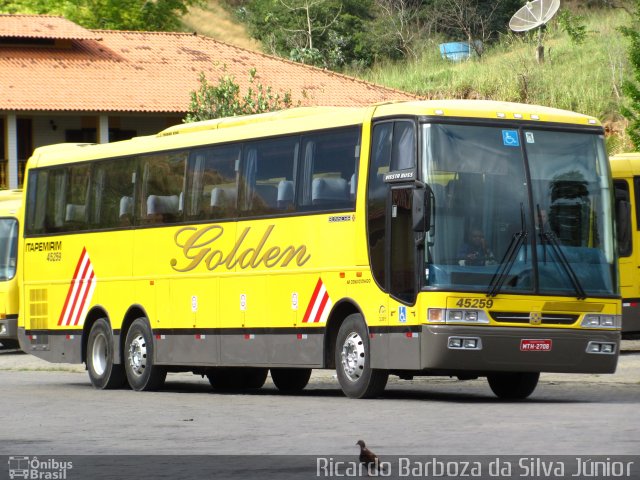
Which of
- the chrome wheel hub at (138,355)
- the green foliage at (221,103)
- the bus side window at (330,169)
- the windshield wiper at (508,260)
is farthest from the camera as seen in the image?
the green foliage at (221,103)

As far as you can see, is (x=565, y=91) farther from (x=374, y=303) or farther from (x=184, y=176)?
(x=374, y=303)

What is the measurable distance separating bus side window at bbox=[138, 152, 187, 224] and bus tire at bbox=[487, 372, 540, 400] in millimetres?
5240

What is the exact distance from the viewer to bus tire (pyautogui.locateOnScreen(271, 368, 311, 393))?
2173 cm

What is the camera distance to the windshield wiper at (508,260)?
676 inches

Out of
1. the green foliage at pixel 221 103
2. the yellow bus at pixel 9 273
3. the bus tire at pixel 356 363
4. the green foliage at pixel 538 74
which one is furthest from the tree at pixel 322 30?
the bus tire at pixel 356 363

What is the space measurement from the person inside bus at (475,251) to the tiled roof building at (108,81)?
34715 mm

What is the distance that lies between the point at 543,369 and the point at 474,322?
943 millimetres

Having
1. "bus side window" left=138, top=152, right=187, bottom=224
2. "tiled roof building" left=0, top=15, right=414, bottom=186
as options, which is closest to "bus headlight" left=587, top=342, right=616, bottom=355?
"bus side window" left=138, top=152, right=187, bottom=224

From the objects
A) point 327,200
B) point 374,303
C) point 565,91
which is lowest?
point 374,303

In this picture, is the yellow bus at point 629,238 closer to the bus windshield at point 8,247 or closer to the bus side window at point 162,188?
the bus side window at point 162,188

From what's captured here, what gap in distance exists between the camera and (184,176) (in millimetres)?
22016

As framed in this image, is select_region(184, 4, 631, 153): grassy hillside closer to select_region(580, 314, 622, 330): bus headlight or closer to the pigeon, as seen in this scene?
select_region(580, 314, 622, 330): bus headlight

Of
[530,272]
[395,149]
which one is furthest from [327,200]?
[530,272]

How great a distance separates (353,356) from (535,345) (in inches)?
84.3
